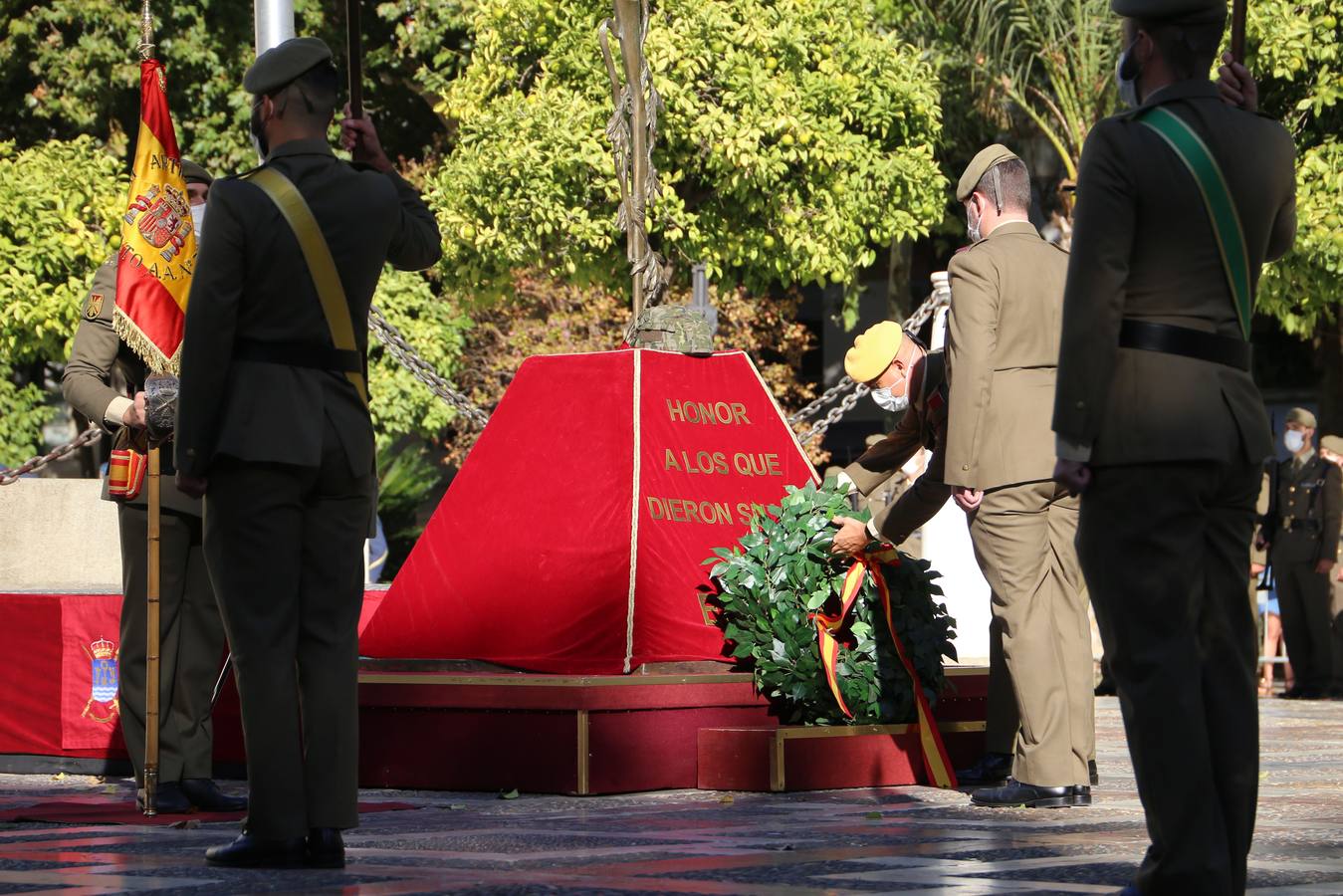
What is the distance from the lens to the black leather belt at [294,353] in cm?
589

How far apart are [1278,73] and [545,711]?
16790 mm

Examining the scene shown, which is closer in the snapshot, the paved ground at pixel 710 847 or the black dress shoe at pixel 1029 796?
the paved ground at pixel 710 847

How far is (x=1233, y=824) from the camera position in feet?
15.8

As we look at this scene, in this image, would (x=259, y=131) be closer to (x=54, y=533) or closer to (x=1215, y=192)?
(x=1215, y=192)

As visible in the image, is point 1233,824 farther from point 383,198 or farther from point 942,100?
point 942,100

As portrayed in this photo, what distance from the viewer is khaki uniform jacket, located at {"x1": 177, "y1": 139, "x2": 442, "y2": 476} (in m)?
5.79

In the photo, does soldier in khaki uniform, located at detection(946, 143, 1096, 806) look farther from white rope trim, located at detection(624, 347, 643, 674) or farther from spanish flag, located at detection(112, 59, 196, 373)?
spanish flag, located at detection(112, 59, 196, 373)

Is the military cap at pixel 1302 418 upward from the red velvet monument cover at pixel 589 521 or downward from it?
upward

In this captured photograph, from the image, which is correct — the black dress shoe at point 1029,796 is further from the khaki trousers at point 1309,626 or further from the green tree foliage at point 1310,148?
the green tree foliage at point 1310,148

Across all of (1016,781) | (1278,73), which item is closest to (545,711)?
(1016,781)

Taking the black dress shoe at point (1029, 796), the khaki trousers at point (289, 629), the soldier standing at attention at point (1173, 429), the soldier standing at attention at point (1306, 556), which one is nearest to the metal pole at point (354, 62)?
the khaki trousers at point (289, 629)

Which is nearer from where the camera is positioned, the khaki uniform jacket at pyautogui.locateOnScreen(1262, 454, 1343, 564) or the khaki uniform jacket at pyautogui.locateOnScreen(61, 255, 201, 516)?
the khaki uniform jacket at pyautogui.locateOnScreen(61, 255, 201, 516)

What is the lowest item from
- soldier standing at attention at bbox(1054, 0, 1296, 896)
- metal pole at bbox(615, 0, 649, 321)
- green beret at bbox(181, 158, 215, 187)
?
soldier standing at attention at bbox(1054, 0, 1296, 896)

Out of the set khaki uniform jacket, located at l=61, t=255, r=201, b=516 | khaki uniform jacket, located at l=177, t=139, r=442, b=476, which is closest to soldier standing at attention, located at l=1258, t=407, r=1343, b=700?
khaki uniform jacket, located at l=61, t=255, r=201, b=516
